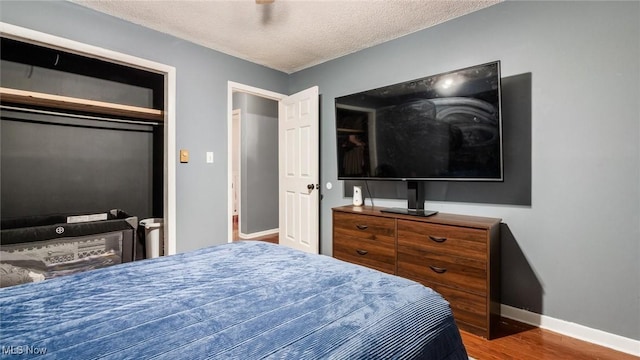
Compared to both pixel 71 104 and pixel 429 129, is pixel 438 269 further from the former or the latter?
pixel 71 104

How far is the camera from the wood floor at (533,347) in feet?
5.92

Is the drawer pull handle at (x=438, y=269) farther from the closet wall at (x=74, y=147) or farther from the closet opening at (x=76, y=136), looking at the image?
the closet wall at (x=74, y=147)

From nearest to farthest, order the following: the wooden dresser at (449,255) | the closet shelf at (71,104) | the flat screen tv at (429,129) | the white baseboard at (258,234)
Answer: the wooden dresser at (449,255) → the flat screen tv at (429,129) → the closet shelf at (71,104) → the white baseboard at (258,234)

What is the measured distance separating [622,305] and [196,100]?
3889 millimetres

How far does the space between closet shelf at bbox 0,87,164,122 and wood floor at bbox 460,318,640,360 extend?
139 inches

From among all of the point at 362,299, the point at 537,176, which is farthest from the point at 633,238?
the point at 362,299

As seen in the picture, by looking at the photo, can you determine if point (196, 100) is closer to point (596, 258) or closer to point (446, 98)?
point (446, 98)

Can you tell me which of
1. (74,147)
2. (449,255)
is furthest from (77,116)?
(449,255)

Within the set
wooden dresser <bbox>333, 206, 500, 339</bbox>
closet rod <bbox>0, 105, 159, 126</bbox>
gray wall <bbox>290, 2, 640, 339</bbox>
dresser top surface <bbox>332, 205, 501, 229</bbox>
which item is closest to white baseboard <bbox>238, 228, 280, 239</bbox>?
closet rod <bbox>0, 105, 159, 126</bbox>

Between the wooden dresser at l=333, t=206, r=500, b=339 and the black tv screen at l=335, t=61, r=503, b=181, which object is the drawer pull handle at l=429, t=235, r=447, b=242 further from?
the black tv screen at l=335, t=61, r=503, b=181

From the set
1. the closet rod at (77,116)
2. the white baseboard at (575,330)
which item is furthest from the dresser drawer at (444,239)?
the closet rod at (77,116)

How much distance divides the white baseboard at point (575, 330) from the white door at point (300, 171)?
6.60 ft

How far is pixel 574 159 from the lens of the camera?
2.04 m

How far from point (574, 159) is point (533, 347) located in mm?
1317
